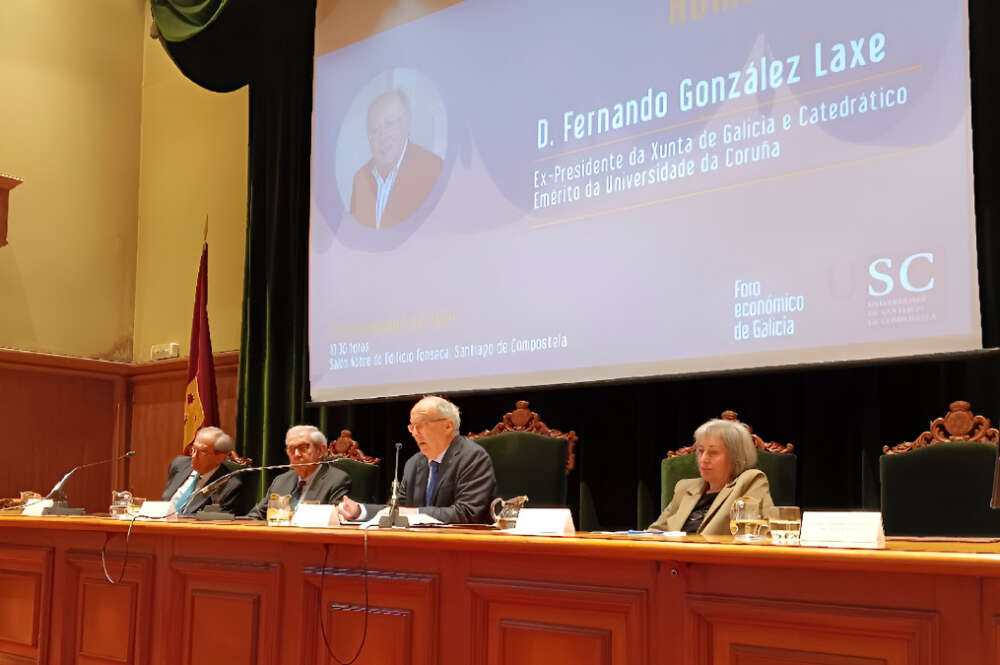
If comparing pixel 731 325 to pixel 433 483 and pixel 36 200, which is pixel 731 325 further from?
pixel 36 200

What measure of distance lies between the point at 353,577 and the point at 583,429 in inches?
82.9

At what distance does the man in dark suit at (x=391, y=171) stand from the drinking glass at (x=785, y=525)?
326 centimetres

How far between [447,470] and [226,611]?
100 cm

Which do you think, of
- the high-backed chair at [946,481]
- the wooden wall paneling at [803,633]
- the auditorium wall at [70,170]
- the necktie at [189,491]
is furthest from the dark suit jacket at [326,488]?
the auditorium wall at [70,170]

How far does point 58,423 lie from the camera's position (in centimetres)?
686

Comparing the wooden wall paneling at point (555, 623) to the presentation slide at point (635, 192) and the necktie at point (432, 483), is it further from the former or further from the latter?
the presentation slide at point (635, 192)

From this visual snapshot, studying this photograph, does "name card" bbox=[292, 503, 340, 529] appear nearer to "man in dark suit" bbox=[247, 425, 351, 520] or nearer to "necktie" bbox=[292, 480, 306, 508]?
"man in dark suit" bbox=[247, 425, 351, 520]

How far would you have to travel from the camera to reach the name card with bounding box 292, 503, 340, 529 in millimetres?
2983

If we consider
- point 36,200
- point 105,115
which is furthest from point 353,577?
point 105,115

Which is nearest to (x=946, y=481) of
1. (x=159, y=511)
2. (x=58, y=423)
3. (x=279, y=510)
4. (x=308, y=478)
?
(x=279, y=510)

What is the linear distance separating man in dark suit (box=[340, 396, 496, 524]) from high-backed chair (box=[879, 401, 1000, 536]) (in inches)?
52.6

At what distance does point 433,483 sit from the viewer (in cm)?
383

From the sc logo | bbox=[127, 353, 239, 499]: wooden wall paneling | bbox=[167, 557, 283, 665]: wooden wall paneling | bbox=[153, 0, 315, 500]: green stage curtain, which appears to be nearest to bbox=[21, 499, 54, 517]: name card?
bbox=[167, 557, 283, 665]: wooden wall paneling

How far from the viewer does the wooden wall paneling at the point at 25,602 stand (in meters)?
3.68
